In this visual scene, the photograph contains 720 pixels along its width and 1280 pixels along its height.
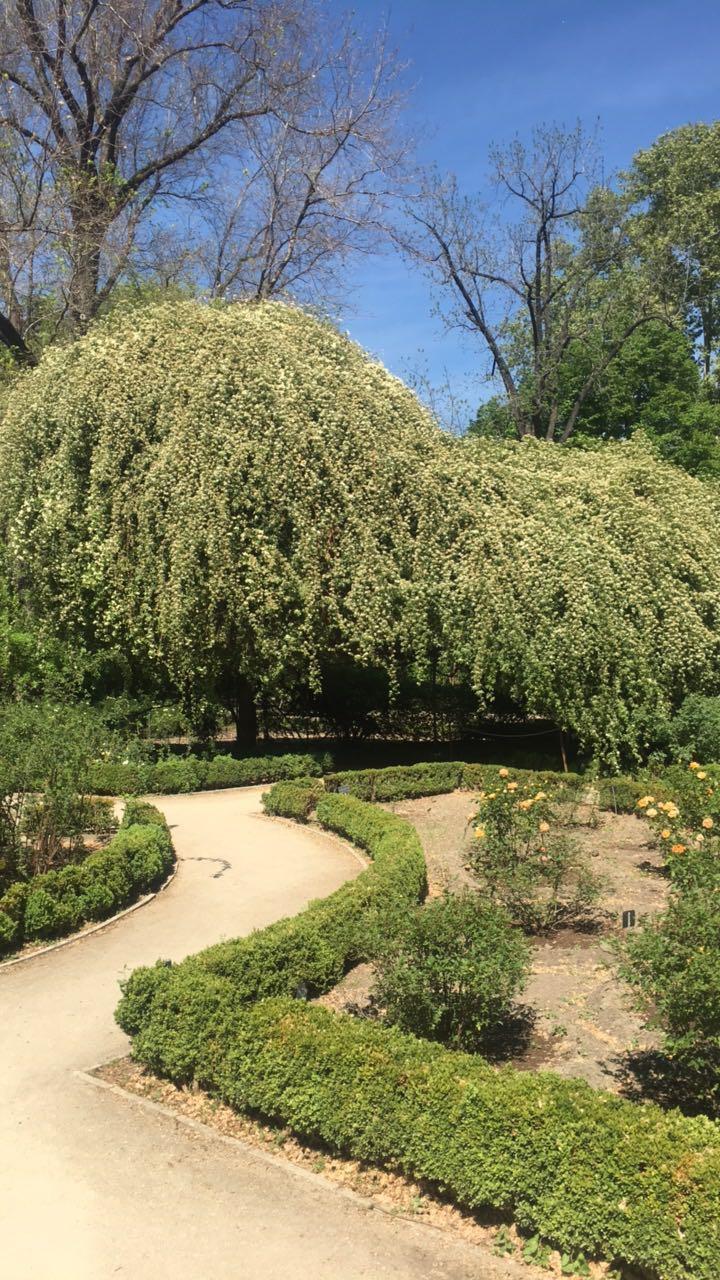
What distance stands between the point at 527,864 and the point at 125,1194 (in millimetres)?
4735

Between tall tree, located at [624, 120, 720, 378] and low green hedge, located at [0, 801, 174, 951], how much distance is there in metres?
27.0

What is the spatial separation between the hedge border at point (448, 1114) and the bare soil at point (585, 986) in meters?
0.75

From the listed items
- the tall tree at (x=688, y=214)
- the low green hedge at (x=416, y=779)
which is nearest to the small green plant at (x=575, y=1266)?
the low green hedge at (x=416, y=779)

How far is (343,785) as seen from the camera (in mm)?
14211

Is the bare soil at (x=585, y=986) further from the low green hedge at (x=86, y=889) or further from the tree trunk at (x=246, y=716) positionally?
the tree trunk at (x=246, y=716)

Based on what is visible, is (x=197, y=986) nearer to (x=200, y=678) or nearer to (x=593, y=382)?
(x=200, y=678)

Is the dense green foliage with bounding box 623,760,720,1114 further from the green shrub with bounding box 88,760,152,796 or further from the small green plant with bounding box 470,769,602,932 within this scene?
the green shrub with bounding box 88,760,152,796

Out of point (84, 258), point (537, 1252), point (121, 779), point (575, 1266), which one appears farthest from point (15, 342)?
point (575, 1266)

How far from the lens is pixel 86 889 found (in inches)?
344

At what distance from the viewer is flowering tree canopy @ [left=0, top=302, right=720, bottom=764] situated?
48.4 ft

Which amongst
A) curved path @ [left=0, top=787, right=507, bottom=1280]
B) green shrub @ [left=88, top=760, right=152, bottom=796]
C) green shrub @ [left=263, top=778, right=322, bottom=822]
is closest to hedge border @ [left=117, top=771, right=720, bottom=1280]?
curved path @ [left=0, top=787, right=507, bottom=1280]

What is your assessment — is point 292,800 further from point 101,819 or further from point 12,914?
point 12,914

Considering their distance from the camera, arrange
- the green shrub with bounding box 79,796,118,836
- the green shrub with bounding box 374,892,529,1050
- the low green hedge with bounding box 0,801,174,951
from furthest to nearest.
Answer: the green shrub with bounding box 79,796,118,836 → the low green hedge with bounding box 0,801,174,951 → the green shrub with bounding box 374,892,529,1050

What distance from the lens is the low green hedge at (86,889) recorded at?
8.16 m
